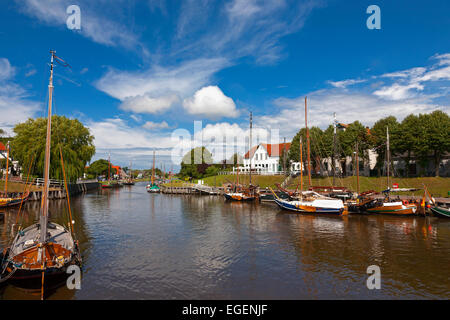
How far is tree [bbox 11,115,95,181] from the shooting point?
58312 millimetres

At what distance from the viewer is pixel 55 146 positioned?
59.8m

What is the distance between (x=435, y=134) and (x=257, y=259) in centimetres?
5584

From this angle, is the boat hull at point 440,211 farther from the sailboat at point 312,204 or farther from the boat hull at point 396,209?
the sailboat at point 312,204

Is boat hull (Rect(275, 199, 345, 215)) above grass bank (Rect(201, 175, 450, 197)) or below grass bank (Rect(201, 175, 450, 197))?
below

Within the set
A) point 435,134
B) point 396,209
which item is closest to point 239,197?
point 396,209

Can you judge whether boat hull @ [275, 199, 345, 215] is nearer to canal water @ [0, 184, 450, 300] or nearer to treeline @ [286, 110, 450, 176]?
canal water @ [0, 184, 450, 300]

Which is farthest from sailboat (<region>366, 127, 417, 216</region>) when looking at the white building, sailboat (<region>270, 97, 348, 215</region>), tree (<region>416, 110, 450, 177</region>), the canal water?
the white building

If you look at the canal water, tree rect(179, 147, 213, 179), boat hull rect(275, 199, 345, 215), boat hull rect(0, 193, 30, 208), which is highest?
tree rect(179, 147, 213, 179)

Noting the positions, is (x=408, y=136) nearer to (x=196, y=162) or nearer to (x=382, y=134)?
(x=382, y=134)

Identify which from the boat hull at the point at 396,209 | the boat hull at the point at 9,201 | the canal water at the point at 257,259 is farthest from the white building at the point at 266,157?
the boat hull at the point at 9,201
